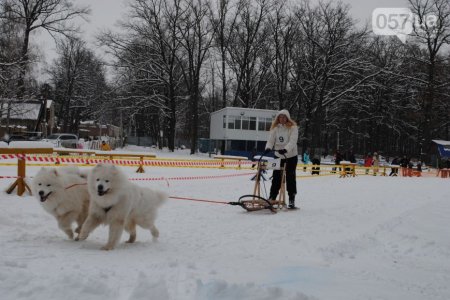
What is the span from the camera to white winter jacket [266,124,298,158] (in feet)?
27.9

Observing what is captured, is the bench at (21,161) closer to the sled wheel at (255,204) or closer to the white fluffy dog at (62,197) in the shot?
the white fluffy dog at (62,197)

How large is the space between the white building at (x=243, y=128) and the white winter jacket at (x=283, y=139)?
108ft

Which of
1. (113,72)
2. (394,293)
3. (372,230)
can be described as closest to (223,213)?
(372,230)

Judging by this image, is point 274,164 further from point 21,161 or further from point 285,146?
point 21,161

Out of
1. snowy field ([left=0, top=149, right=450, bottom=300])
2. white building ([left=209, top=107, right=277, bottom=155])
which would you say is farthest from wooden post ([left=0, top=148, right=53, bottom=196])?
white building ([left=209, top=107, right=277, bottom=155])

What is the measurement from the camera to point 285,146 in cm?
848

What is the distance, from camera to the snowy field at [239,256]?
3338 mm

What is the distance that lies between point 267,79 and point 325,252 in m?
44.2

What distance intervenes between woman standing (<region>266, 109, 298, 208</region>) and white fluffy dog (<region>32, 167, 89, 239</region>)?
3.95 metres

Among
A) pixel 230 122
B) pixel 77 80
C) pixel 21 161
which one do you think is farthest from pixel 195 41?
pixel 21 161

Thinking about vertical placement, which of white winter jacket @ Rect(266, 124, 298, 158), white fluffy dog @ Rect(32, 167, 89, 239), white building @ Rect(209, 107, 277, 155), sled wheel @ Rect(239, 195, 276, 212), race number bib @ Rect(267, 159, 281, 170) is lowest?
sled wheel @ Rect(239, 195, 276, 212)

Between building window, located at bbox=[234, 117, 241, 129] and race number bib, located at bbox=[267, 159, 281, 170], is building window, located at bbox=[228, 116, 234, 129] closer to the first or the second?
building window, located at bbox=[234, 117, 241, 129]

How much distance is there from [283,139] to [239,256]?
407 cm

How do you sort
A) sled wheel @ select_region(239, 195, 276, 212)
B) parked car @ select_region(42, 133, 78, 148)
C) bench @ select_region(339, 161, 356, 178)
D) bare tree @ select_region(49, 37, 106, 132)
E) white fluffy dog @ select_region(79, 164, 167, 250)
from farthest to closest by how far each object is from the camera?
bare tree @ select_region(49, 37, 106, 132), parked car @ select_region(42, 133, 78, 148), bench @ select_region(339, 161, 356, 178), sled wheel @ select_region(239, 195, 276, 212), white fluffy dog @ select_region(79, 164, 167, 250)
